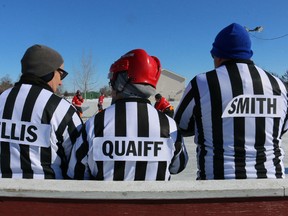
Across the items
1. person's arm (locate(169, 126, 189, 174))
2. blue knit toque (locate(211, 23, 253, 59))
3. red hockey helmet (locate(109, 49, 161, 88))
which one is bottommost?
person's arm (locate(169, 126, 189, 174))

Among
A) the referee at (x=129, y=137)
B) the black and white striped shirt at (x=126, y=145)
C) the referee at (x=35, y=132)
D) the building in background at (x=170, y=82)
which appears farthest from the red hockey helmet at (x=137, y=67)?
the building in background at (x=170, y=82)

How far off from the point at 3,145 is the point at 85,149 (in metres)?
0.53

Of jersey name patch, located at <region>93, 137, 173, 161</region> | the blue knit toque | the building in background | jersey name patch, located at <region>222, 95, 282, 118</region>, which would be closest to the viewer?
jersey name patch, located at <region>93, 137, 173, 161</region>

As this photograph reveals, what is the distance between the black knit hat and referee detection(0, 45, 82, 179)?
107mm

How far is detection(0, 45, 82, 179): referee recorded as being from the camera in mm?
2268

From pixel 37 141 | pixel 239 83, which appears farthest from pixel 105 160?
pixel 239 83

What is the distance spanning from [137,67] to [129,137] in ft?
1.45

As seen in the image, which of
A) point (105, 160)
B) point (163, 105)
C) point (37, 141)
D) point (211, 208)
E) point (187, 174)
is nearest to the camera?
point (211, 208)

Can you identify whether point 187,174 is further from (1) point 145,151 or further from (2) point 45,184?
(2) point 45,184

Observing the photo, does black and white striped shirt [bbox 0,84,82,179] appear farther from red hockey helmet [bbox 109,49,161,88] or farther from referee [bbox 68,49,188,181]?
red hockey helmet [bbox 109,49,161,88]

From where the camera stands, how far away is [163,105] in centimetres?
1533

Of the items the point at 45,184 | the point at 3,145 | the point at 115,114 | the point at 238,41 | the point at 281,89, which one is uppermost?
the point at 238,41

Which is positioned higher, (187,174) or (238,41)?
(238,41)

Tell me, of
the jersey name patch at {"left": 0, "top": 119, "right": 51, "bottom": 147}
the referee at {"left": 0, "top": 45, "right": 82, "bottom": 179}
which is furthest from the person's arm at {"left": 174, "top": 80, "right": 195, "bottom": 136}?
the jersey name patch at {"left": 0, "top": 119, "right": 51, "bottom": 147}
